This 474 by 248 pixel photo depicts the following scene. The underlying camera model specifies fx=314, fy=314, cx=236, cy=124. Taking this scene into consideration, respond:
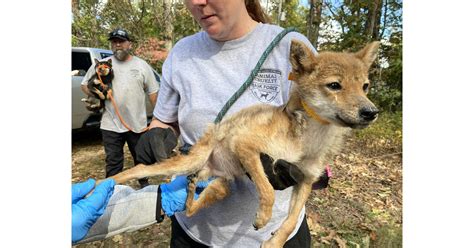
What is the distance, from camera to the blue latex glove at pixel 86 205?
0.97 m

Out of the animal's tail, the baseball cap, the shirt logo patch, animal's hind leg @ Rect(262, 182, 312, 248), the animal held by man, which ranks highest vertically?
the baseball cap

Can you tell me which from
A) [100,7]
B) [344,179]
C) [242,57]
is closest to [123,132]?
[100,7]

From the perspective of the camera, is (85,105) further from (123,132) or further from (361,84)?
(361,84)

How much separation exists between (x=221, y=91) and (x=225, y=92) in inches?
0.7

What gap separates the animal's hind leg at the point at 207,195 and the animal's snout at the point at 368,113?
1.96 feet

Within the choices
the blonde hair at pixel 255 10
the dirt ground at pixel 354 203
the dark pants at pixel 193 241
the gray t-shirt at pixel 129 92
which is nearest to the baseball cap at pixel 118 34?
the gray t-shirt at pixel 129 92

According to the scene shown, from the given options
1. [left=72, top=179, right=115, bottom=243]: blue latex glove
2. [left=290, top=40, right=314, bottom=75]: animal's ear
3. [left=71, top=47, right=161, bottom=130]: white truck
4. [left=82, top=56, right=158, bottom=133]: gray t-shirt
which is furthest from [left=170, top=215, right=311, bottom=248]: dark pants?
[left=71, top=47, right=161, bottom=130]: white truck

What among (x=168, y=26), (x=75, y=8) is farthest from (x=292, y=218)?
(x=168, y=26)

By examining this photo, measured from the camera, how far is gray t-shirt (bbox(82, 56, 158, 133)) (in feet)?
7.86

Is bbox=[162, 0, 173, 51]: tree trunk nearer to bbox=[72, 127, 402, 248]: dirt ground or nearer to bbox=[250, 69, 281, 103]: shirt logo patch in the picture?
bbox=[72, 127, 402, 248]: dirt ground

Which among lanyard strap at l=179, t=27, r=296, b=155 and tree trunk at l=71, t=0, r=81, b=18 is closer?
lanyard strap at l=179, t=27, r=296, b=155

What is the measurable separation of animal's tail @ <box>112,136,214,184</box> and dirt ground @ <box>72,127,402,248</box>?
94 centimetres

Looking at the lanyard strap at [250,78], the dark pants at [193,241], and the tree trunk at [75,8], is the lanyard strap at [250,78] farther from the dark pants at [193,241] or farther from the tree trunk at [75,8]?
the tree trunk at [75,8]

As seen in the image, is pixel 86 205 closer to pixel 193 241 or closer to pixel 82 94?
pixel 193 241
